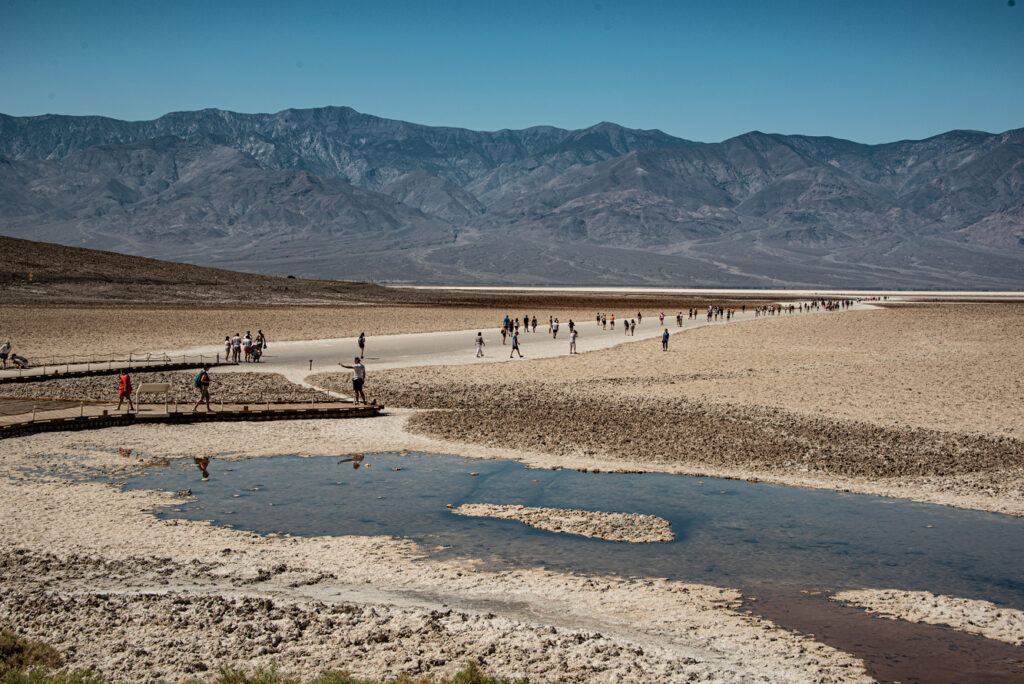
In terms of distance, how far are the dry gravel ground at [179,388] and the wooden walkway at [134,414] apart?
1.49 m

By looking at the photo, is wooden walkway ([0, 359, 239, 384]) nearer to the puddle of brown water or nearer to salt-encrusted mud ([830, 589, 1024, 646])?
the puddle of brown water

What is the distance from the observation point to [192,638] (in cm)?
973

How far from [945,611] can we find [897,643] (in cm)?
132

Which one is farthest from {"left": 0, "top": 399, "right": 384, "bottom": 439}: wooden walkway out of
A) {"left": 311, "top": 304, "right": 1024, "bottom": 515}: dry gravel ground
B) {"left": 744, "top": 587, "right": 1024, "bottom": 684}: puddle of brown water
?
{"left": 744, "top": 587, "right": 1024, "bottom": 684}: puddle of brown water

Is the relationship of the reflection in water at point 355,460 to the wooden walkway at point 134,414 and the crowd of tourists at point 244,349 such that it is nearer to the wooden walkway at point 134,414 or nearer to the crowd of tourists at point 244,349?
the wooden walkway at point 134,414

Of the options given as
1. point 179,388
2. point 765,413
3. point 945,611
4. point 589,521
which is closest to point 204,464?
point 589,521

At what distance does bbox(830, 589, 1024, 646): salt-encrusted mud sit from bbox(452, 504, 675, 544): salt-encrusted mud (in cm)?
322

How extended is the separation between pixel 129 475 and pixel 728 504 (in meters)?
11.2

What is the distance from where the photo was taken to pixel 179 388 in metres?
28.2

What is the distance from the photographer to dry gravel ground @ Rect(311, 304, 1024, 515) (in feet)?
60.3

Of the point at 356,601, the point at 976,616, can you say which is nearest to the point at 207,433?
the point at 356,601

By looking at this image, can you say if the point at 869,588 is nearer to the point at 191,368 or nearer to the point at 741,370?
the point at 741,370

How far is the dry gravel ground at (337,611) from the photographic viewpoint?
9.30 metres

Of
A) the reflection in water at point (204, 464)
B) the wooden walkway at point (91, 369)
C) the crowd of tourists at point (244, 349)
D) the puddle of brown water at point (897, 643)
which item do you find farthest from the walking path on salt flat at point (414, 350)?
the puddle of brown water at point (897, 643)
